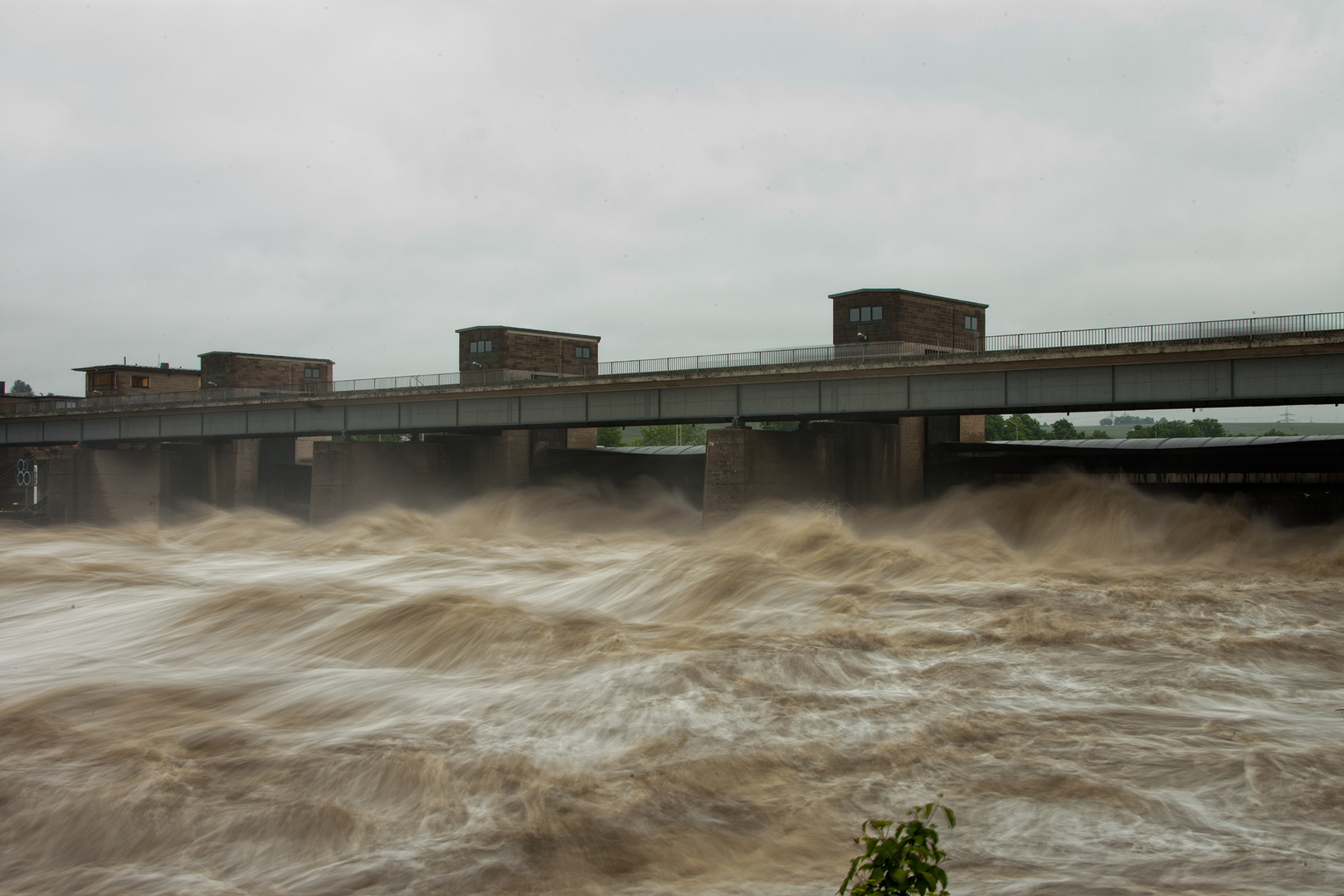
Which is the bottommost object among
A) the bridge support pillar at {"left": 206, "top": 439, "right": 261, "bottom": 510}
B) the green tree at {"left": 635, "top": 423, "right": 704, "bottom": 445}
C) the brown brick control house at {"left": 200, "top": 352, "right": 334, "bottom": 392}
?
the bridge support pillar at {"left": 206, "top": 439, "right": 261, "bottom": 510}

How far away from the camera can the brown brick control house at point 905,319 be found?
4834cm

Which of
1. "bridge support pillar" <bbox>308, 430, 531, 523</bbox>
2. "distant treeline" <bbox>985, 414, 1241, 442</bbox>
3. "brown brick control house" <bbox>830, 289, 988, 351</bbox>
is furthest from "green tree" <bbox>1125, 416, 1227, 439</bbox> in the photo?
"bridge support pillar" <bbox>308, 430, 531, 523</bbox>

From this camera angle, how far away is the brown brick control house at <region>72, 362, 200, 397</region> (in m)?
84.4

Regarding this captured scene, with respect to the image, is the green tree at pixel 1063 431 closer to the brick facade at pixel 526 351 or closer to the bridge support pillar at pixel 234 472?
the brick facade at pixel 526 351

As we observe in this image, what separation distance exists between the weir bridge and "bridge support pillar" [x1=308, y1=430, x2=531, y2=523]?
10 centimetres

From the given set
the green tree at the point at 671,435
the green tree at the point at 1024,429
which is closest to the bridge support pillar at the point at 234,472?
the green tree at the point at 671,435

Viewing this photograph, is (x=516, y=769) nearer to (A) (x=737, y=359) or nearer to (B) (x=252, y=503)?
(A) (x=737, y=359)

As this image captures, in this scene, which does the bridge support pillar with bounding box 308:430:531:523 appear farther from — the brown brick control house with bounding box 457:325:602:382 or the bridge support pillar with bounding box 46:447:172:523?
the bridge support pillar with bounding box 46:447:172:523

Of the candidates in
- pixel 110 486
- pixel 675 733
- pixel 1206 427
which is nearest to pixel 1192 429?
pixel 1206 427

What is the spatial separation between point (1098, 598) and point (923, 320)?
30575 millimetres

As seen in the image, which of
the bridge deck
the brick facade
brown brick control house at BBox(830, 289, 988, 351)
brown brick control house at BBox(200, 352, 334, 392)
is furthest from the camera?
brown brick control house at BBox(200, 352, 334, 392)

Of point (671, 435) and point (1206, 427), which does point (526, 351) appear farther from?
→ point (1206, 427)

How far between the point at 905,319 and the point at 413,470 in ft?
89.5

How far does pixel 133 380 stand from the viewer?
85250 millimetres
